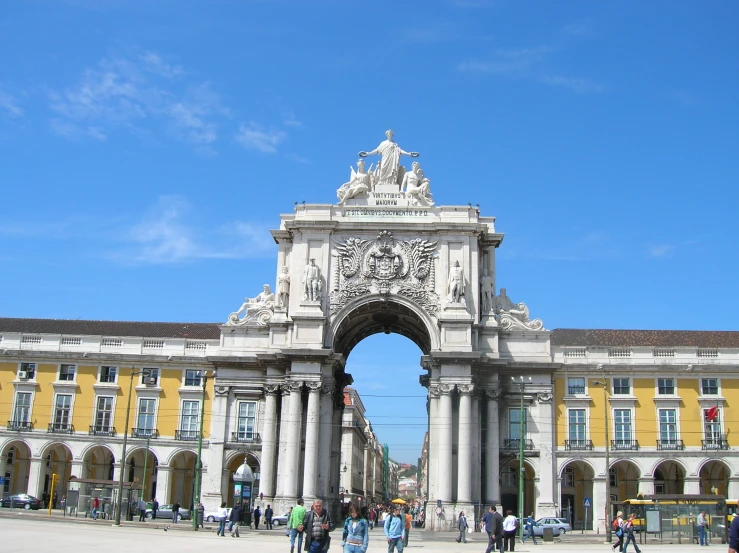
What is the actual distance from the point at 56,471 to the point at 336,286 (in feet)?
87.0

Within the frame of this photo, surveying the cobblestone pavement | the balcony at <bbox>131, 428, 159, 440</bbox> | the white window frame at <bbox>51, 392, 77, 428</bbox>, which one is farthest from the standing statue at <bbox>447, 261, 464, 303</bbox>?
the white window frame at <bbox>51, 392, 77, 428</bbox>

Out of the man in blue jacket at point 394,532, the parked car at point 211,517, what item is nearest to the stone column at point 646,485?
the parked car at point 211,517

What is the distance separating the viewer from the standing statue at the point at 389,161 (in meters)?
63.7

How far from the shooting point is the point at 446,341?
5803 centimetres

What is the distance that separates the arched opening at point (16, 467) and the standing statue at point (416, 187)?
3374 cm

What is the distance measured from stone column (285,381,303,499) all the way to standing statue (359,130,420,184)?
16.3 metres

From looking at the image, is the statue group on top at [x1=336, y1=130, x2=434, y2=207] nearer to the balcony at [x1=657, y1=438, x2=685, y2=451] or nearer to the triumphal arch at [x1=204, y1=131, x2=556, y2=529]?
the triumphal arch at [x1=204, y1=131, x2=556, y2=529]

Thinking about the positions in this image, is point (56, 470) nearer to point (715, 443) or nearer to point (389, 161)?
point (389, 161)

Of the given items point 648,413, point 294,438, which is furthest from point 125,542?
point 648,413

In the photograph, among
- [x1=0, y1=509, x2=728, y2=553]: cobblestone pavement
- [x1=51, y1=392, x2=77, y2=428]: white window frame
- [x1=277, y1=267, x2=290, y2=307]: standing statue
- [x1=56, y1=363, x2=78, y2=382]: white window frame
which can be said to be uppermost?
[x1=277, y1=267, x2=290, y2=307]: standing statue

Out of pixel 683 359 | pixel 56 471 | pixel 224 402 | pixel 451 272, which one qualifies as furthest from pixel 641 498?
pixel 56 471

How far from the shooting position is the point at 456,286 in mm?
58656

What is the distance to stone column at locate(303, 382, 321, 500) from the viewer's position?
5634cm

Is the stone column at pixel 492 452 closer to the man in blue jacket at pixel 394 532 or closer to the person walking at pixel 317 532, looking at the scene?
the man in blue jacket at pixel 394 532
